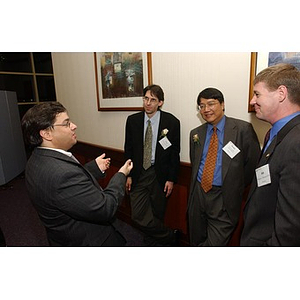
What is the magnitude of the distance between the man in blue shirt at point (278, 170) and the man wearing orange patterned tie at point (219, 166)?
52 cm

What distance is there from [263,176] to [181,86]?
1358mm

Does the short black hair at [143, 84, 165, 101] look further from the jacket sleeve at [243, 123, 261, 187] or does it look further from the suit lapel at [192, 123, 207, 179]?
the jacket sleeve at [243, 123, 261, 187]

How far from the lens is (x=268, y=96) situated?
119 centimetres

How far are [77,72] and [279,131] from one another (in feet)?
10.1

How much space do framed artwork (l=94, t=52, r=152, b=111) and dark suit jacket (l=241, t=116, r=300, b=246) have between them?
1.66 meters

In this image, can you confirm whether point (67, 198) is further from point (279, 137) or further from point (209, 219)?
point (209, 219)

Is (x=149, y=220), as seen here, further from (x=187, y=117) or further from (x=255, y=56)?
(x=255, y=56)

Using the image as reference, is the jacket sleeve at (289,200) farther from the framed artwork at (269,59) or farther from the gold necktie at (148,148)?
the gold necktie at (148,148)

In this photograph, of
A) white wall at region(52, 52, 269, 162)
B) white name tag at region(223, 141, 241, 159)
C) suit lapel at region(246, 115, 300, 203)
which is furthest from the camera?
white wall at region(52, 52, 269, 162)

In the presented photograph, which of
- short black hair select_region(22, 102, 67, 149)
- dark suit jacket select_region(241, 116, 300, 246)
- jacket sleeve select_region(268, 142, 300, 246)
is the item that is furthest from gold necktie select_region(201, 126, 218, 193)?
short black hair select_region(22, 102, 67, 149)

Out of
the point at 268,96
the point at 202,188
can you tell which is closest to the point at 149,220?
the point at 202,188

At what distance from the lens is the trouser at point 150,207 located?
238 centimetres

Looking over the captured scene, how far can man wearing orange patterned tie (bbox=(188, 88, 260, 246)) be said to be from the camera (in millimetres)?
1751

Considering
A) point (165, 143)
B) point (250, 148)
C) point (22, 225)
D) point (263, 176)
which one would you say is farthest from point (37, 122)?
point (22, 225)
